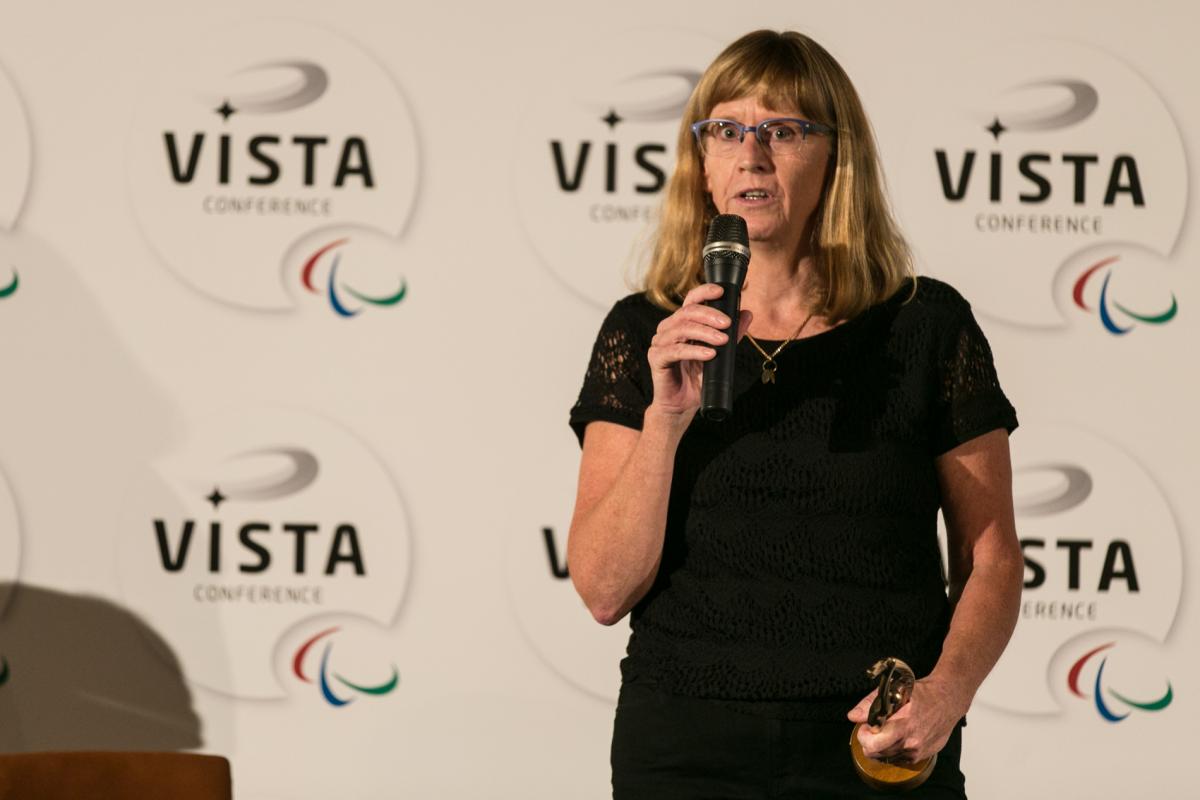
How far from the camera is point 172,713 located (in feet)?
9.80

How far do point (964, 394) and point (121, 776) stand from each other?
1591mm

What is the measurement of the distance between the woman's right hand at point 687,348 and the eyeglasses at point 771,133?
0.27m

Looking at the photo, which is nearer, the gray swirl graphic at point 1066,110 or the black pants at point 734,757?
the black pants at point 734,757

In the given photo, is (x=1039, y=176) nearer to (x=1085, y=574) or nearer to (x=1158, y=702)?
(x=1085, y=574)

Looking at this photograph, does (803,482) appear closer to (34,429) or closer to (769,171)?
(769,171)

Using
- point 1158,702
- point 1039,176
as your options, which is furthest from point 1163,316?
point 1158,702

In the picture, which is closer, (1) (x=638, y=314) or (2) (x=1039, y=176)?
(1) (x=638, y=314)

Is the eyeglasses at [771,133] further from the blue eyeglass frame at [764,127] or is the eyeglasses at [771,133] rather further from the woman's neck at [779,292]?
the woman's neck at [779,292]

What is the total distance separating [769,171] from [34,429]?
1.97 meters

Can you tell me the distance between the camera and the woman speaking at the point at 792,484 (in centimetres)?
159

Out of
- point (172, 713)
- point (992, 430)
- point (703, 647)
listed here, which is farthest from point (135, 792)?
point (992, 430)

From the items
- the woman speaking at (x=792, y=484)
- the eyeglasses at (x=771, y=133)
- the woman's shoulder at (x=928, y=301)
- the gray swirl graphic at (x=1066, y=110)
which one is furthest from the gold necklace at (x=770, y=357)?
the gray swirl graphic at (x=1066, y=110)

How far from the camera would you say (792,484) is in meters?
1.64

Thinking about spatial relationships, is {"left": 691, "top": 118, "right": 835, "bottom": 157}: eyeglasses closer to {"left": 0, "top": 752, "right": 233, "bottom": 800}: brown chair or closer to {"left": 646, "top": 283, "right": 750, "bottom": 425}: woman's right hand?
{"left": 646, "top": 283, "right": 750, "bottom": 425}: woman's right hand
